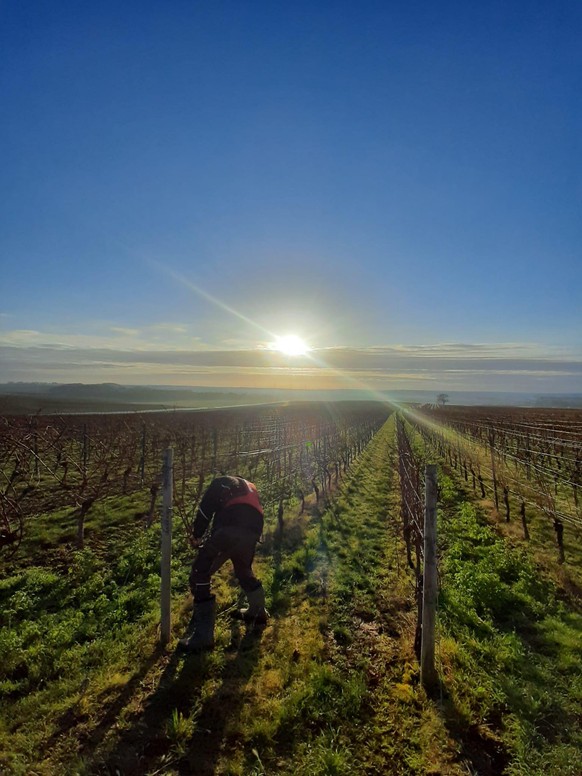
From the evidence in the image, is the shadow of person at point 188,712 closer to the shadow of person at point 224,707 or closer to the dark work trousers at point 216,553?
the shadow of person at point 224,707

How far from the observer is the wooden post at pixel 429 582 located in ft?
14.1

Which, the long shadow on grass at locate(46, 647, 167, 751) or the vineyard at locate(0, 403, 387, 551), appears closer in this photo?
the long shadow on grass at locate(46, 647, 167, 751)

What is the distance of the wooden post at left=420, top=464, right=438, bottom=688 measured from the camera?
4305 millimetres

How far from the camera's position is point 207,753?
3537 millimetres

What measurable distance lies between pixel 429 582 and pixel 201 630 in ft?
9.31

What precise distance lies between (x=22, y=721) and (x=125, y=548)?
4.87m

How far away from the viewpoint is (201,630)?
5.04 metres

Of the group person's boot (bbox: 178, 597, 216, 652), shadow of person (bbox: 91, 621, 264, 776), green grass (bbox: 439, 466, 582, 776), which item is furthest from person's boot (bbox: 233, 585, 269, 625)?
green grass (bbox: 439, 466, 582, 776)

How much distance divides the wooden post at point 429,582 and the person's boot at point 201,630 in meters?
2.52

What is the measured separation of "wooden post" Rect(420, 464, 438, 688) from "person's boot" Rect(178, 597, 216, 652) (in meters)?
2.52

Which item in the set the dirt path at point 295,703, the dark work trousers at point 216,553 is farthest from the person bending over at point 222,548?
the dirt path at point 295,703

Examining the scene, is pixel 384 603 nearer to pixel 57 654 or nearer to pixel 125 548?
pixel 57 654

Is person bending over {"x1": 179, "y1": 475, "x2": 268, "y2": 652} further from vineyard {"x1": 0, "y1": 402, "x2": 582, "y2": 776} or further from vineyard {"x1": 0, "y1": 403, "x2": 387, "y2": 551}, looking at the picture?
vineyard {"x1": 0, "y1": 403, "x2": 387, "y2": 551}

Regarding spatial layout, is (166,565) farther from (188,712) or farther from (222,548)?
(188,712)
